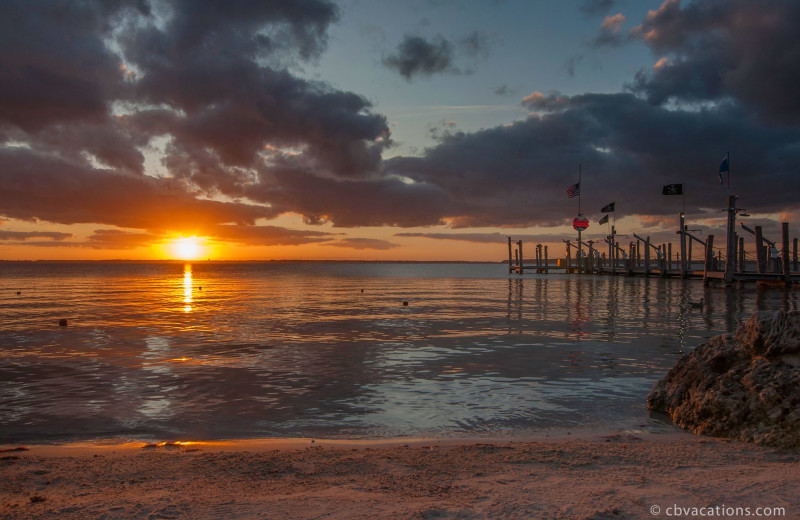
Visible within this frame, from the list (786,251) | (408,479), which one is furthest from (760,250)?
(408,479)

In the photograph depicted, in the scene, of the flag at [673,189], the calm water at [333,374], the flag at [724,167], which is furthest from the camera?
the flag at [673,189]

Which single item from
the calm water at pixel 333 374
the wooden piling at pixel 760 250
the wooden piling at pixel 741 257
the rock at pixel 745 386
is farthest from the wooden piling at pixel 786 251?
the rock at pixel 745 386

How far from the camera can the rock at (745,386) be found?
6.71 m

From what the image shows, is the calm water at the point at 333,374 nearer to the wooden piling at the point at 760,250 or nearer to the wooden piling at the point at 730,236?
the wooden piling at the point at 730,236

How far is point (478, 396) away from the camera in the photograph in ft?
33.2

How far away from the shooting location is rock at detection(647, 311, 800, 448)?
22.0 feet

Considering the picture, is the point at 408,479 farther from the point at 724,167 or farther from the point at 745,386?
the point at 724,167

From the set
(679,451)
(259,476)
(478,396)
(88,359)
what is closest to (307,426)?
(259,476)

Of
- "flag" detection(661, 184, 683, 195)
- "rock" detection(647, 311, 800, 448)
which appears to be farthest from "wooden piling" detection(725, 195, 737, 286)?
"rock" detection(647, 311, 800, 448)

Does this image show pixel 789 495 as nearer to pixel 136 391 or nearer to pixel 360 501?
pixel 360 501

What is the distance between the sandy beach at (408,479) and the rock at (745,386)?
45 cm

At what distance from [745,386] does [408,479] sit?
5.04 m

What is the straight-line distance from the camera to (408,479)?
17.9 feet

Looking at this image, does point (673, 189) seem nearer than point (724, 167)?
No
